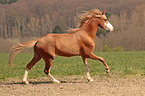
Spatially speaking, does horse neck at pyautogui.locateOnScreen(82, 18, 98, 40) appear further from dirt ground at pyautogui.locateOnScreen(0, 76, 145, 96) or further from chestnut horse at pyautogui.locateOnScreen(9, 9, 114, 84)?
dirt ground at pyautogui.locateOnScreen(0, 76, 145, 96)

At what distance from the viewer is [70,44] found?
9.91 m

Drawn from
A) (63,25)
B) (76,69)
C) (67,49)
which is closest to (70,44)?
(67,49)

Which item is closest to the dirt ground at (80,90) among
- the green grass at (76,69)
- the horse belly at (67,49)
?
the horse belly at (67,49)

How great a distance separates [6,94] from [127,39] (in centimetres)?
6846

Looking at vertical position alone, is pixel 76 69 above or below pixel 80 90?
below

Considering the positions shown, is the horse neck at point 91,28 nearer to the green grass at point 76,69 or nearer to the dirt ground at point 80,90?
the dirt ground at point 80,90

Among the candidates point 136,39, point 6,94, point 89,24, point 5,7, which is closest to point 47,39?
point 89,24

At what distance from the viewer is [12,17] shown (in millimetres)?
97062

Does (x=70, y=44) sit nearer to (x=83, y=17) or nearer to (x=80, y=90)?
(x=83, y=17)

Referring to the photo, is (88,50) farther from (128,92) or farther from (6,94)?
(6,94)

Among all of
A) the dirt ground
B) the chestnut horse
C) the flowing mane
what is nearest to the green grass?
the chestnut horse

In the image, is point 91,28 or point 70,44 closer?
point 70,44

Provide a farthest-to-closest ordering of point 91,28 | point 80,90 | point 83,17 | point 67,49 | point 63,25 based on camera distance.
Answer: point 63,25
point 83,17
point 91,28
point 67,49
point 80,90

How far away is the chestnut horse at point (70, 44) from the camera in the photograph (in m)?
9.69
